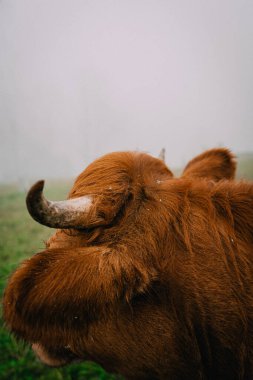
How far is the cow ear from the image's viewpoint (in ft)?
9.46

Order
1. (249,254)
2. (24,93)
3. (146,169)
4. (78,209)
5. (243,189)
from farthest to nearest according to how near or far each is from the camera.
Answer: (24,93), (146,169), (243,189), (249,254), (78,209)

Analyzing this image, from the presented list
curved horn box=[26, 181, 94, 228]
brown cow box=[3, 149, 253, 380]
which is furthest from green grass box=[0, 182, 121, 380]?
curved horn box=[26, 181, 94, 228]

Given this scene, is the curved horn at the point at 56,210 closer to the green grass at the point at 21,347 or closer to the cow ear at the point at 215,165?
the green grass at the point at 21,347

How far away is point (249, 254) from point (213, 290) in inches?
14.1

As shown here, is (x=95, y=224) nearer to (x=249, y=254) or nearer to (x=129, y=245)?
(x=129, y=245)

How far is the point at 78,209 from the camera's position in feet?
4.85

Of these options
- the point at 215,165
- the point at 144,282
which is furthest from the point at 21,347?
the point at 215,165

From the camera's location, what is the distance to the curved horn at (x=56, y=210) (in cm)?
122

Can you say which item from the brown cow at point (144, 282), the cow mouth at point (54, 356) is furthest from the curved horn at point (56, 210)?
the cow mouth at point (54, 356)

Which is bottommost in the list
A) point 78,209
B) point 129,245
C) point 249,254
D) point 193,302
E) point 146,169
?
point 193,302

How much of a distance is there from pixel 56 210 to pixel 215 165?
224 centimetres

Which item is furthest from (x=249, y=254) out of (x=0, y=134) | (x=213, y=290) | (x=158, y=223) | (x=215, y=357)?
(x=0, y=134)

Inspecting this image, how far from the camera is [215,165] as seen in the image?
2936 mm

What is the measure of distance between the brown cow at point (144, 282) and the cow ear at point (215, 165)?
1.09m
